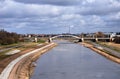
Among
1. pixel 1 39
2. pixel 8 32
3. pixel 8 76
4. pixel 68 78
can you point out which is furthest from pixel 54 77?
pixel 8 32

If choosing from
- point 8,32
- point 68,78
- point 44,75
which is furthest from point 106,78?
point 8,32

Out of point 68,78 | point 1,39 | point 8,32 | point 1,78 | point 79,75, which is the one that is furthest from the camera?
point 8,32

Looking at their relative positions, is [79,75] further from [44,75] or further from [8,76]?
[8,76]

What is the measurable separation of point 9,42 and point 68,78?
309ft

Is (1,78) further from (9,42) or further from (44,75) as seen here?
(9,42)

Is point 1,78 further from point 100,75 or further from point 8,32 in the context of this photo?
point 8,32

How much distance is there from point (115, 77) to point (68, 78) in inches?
218

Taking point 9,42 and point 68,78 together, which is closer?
point 68,78

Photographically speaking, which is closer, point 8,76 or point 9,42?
point 8,76

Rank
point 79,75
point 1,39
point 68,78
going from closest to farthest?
point 68,78 < point 79,75 < point 1,39

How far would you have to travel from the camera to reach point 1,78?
36.8 m

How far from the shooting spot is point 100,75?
4375cm

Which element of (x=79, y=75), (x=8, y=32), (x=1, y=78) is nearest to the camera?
(x=1, y=78)

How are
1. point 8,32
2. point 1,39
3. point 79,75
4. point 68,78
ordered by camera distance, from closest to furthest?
point 68,78 < point 79,75 < point 1,39 < point 8,32
